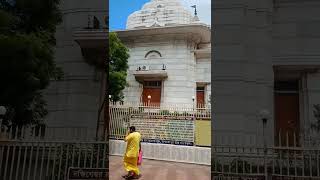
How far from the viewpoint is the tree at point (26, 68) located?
178 inches

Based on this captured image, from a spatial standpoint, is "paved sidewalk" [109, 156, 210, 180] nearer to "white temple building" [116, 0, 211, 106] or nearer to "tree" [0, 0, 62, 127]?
"white temple building" [116, 0, 211, 106]

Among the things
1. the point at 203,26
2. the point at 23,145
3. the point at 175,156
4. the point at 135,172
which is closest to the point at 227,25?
the point at 203,26

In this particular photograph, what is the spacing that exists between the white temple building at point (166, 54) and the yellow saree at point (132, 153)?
0.46 metres

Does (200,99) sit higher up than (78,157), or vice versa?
(200,99)

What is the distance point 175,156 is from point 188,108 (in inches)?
22.8

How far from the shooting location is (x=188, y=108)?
4.34 meters

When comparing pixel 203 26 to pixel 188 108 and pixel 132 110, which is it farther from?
pixel 132 110

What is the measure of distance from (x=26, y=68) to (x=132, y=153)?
1743 mm

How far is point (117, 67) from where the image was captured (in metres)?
4.27

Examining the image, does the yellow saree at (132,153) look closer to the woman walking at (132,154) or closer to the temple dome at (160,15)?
the woman walking at (132,154)

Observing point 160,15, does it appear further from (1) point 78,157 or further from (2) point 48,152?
(2) point 48,152

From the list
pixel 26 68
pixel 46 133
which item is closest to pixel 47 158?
pixel 46 133

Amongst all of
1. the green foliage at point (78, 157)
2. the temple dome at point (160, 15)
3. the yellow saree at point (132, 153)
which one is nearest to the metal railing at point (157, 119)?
the yellow saree at point (132, 153)

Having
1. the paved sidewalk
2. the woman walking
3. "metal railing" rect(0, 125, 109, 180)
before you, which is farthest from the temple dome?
the paved sidewalk
